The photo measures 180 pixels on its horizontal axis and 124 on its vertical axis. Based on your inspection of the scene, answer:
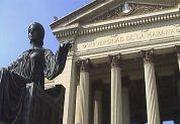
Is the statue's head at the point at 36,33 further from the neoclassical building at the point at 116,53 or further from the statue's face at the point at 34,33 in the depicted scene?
the neoclassical building at the point at 116,53

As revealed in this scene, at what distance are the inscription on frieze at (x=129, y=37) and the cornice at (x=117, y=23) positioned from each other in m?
0.43

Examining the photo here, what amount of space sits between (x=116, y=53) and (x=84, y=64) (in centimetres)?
177

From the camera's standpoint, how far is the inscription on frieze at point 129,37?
70.9 feet

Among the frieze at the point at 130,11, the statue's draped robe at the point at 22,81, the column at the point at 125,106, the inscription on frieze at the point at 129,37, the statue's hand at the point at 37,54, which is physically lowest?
the statue's draped robe at the point at 22,81

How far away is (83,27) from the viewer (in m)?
23.1

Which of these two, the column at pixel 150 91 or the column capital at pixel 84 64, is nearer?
the column at pixel 150 91

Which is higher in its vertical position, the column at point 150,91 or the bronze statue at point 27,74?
the column at point 150,91

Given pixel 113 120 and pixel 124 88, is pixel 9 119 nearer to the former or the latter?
pixel 113 120

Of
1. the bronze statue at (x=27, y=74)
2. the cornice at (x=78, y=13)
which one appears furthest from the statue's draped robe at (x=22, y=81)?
the cornice at (x=78, y=13)

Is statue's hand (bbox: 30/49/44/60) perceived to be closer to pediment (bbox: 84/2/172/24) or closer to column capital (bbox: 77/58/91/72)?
column capital (bbox: 77/58/91/72)

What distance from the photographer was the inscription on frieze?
851 inches

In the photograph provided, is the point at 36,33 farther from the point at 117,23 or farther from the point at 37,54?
the point at 117,23

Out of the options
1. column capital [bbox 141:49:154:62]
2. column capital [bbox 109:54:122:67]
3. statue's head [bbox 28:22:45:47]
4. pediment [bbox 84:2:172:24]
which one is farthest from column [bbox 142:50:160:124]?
statue's head [bbox 28:22:45:47]

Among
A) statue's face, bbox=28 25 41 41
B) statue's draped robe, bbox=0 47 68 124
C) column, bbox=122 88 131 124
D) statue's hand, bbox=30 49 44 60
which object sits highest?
column, bbox=122 88 131 124
